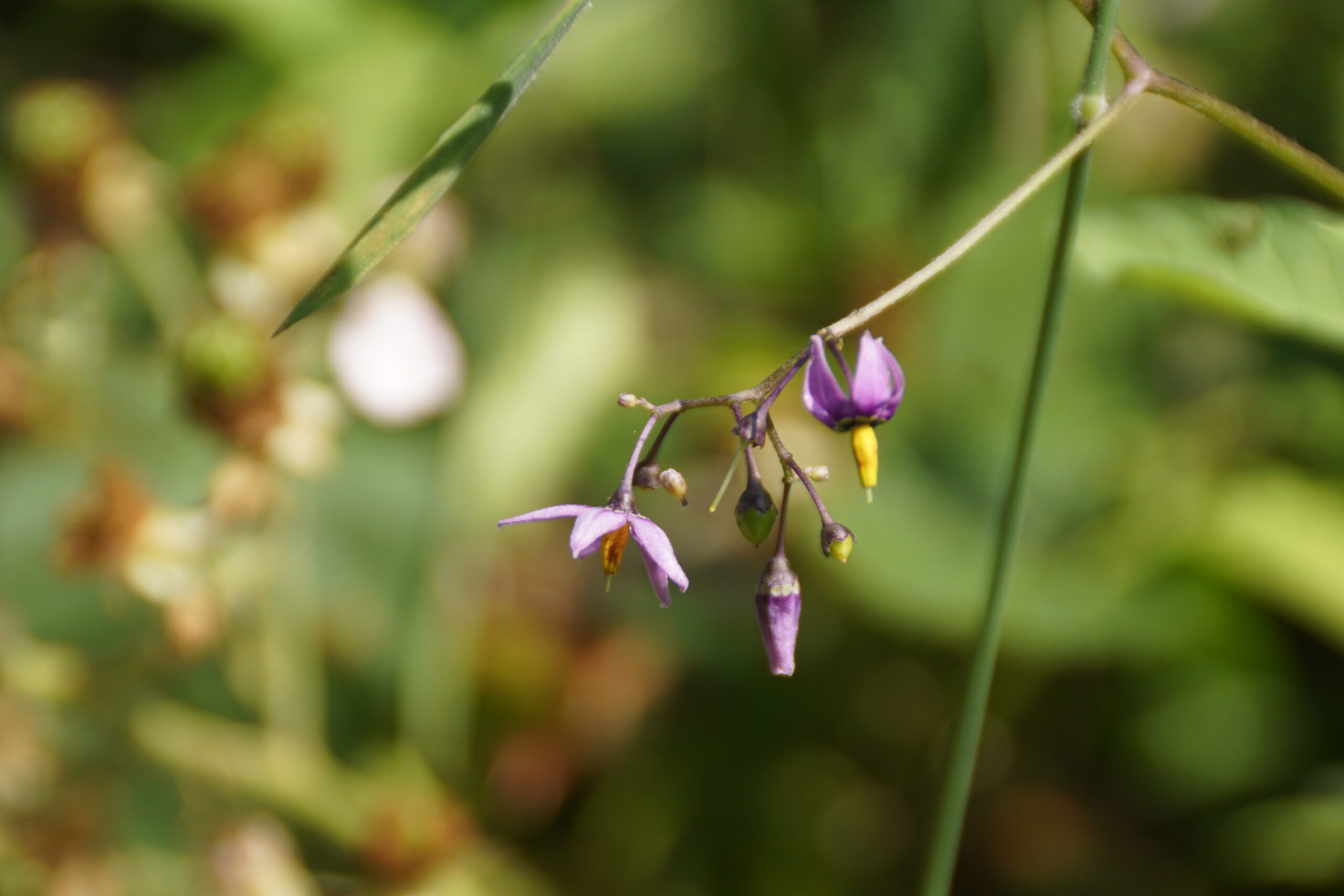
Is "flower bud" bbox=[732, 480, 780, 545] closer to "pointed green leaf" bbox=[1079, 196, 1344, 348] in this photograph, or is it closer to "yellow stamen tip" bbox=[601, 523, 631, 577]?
"yellow stamen tip" bbox=[601, 523, 631, 577]

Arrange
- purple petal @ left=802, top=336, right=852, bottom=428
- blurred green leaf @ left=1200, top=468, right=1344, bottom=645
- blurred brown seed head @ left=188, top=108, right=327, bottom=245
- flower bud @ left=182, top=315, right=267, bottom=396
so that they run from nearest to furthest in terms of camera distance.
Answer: purple petal @ left=802, top=336, right=852, bottom=428 → flower bud @ left=182, top=315, right=267, bottom=396 → blurred brown seed head @ left=188, top=108, right=327, bottom=245 → blurred green leaf @ left=1200, top=468, right=1344, bottom=645

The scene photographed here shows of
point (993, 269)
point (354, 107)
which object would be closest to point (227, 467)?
point (354, 107)

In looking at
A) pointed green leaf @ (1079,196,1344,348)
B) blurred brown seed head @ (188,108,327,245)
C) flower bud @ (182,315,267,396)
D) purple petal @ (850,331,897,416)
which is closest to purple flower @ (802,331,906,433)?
purple petal @ (850,331,897,416)

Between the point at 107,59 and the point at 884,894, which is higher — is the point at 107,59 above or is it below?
above

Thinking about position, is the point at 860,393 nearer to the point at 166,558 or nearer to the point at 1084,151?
the point at 1084,151

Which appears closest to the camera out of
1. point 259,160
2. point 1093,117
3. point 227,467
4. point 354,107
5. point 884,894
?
point 1093,117

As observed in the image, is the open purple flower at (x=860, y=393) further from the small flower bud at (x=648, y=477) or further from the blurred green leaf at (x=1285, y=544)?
the blurred green leaf at (x=1285, y=544)

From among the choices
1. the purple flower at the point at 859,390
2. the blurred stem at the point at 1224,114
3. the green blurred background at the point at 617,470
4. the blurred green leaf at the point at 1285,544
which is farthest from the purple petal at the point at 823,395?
the blurred green leaf at the point at 1285,544

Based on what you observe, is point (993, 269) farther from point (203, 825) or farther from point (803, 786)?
point (203, 825)
